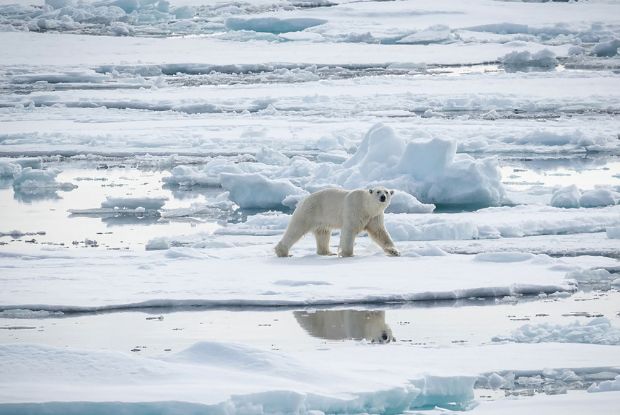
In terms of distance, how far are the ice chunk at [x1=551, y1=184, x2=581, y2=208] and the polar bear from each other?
2.81 meters

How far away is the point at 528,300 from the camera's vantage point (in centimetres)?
692

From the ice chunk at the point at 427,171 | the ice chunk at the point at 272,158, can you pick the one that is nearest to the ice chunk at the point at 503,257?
the ice chunk at the point at 427,171

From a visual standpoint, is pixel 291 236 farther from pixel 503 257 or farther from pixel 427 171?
pixel 427 171

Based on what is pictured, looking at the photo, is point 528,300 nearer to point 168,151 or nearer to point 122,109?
point 168,151

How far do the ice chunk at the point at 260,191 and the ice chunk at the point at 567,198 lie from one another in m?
2.33

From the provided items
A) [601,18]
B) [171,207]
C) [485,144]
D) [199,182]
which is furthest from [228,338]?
[601,18]

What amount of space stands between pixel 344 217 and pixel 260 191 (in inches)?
122

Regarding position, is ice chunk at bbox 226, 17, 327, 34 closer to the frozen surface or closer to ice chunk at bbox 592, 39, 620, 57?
ice chunk at bbox 592, 39, 620, 57

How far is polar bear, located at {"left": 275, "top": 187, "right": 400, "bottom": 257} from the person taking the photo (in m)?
7.99

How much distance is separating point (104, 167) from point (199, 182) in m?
1.91

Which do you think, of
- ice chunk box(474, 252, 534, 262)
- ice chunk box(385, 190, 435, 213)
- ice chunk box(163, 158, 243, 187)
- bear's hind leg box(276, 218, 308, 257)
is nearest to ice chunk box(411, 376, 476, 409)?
ice chunk box(474, 252, 534, 262)

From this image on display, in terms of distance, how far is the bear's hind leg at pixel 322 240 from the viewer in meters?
8.30

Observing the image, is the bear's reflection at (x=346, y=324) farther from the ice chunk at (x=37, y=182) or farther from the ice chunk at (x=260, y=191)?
the ice chunk at (x=37, y=182)

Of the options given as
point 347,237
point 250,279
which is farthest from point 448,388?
point 347,237
